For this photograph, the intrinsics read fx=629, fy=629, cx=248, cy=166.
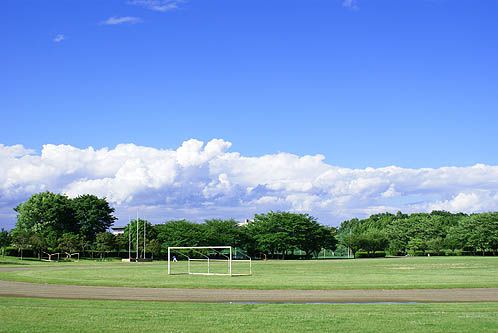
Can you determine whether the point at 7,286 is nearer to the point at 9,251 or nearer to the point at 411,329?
the point at 411,329

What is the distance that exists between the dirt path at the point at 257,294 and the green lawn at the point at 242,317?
12.8ft

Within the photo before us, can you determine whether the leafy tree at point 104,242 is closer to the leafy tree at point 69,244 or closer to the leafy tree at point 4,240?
the leafy tree at point 69,244

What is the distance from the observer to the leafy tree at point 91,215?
145875 mm

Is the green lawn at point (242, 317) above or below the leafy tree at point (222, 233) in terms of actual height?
below

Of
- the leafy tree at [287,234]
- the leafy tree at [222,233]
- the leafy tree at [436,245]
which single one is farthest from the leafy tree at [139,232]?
the leafy tree at [436,245]

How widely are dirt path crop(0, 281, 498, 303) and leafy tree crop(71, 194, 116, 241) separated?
106985mm

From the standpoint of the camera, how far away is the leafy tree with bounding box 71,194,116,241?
146 meters

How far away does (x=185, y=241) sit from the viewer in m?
140

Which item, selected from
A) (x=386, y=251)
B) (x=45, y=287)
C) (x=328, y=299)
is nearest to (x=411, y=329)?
(x=328, y=299)

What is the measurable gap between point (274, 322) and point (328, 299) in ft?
37.5

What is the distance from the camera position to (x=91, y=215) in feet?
481

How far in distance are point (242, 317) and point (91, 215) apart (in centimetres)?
12913

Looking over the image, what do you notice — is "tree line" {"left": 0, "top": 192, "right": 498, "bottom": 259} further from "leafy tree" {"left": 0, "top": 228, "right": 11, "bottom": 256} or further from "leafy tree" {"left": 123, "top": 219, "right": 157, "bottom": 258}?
"leafy tree" {"left": 0, "top": 228, "right": 11, "bottom": 256}

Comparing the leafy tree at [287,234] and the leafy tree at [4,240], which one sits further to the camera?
the leafy tree at [287,234]
